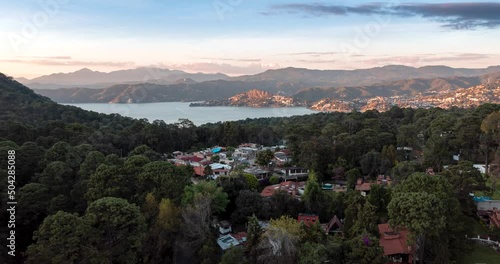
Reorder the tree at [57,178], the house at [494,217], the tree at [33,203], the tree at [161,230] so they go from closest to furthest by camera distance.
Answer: the tree at [161,230], the tree at [33,203], the tree at [57,178], the house at [494,217]

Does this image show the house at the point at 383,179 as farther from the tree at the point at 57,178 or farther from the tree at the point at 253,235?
the tree at the point at 57,178

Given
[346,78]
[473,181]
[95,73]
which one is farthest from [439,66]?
[473,181]

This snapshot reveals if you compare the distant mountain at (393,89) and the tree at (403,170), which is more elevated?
the tree at (403,170)

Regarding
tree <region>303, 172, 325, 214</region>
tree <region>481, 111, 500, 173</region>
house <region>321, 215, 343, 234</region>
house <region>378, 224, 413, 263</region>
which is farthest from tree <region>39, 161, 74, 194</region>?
tree <region>481, 111, 500, 173</region>

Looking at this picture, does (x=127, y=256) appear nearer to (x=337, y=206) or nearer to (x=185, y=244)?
(x=185, y=244)

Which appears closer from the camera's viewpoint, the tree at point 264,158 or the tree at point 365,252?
the tree at point 365,252

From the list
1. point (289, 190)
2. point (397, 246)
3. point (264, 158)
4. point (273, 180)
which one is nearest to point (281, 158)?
point (264, 158)

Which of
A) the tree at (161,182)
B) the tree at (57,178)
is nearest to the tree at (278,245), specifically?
the tree at (161,182)
